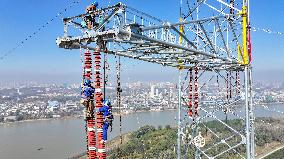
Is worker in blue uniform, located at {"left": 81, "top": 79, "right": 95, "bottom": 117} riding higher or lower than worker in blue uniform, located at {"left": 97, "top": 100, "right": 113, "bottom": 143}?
higher

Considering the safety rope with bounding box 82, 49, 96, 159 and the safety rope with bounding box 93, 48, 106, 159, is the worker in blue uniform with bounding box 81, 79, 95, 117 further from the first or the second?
the safety rope with bounding box 93, 48, 106, 159

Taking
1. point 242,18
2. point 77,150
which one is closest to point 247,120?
point 242,18

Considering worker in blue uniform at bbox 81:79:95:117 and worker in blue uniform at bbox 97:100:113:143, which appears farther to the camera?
worker in blue uniform at bbox 97:100:113:143

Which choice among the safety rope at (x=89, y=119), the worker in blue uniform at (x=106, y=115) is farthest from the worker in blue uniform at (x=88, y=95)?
the worker in blue uniform at (x=106, y=115)

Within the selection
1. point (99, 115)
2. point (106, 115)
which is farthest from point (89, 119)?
point (106, 115)

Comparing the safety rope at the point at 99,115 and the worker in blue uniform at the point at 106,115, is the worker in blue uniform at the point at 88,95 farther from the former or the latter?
the worker in blue uniform at the point at 106,115

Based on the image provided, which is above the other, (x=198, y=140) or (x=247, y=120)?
(x=247, y=120)

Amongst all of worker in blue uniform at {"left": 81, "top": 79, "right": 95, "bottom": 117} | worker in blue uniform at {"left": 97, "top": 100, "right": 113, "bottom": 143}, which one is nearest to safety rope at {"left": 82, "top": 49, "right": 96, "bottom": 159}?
worker in blue uniform at {"left": 81, "top": 79, "right": 95, "bottom": 117}

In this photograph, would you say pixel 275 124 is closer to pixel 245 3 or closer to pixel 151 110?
pixel 151 110
